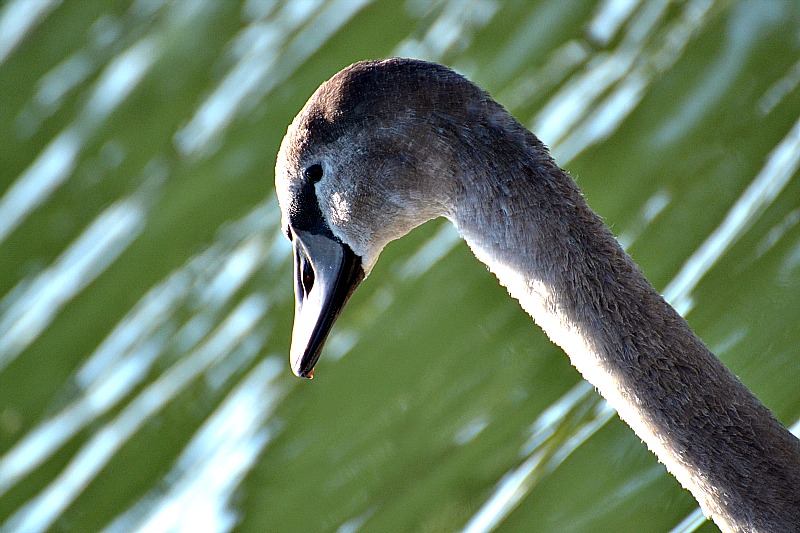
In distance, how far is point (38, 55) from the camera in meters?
5.50

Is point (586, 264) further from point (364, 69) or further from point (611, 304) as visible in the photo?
point (364, 69)

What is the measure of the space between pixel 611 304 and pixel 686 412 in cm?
29

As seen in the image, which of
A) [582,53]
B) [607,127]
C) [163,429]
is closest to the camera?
[163,429]

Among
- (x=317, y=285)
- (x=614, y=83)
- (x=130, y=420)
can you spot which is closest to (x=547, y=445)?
(x=317, y=285)

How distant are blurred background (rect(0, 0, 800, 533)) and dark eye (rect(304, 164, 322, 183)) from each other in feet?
3.73

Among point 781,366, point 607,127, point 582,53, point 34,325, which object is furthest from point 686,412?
point 34,325

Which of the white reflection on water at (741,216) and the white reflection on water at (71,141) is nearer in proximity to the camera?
the white reflection on water at (741,216)

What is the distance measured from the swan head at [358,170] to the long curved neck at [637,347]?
0.44 feet

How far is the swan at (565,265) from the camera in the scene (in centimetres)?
266

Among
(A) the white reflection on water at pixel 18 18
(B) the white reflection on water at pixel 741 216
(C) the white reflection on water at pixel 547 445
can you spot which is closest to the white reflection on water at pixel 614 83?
(B) the white reflection on water at pixel 741 216

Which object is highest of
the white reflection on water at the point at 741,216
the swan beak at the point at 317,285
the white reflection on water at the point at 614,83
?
the swan beak at the point at 317,285

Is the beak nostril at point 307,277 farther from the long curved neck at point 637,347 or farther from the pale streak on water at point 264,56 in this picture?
the pale streak on water at point 264,56

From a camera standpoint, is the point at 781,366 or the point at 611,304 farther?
the point at 781,366

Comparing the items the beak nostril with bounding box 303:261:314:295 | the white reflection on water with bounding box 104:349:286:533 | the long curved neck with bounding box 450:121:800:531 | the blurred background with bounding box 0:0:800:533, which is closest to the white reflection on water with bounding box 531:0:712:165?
the blurred background with bounding box 0:0:800:533
